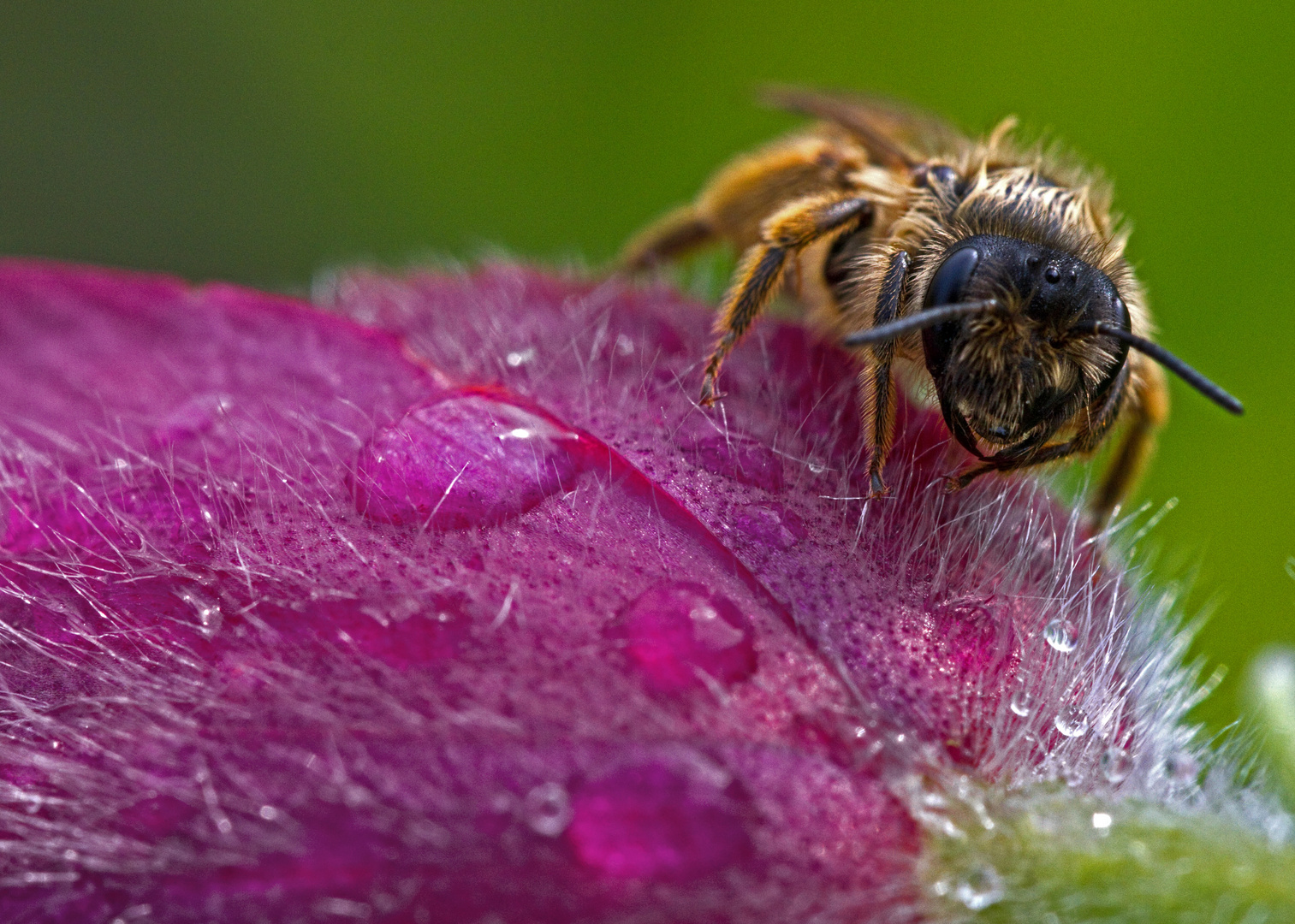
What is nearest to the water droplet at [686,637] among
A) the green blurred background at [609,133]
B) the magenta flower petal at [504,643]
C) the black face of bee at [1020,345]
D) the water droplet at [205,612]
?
the magenta flower petal at [504,643]

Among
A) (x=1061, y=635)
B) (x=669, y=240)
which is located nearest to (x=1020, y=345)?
(x=1061, y=635)

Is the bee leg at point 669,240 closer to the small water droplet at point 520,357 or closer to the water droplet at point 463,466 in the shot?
the small water droplet at point 520,357

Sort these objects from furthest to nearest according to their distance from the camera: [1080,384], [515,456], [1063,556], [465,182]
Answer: [465,182] < [1080,384] < [1063,556] < [515,456]

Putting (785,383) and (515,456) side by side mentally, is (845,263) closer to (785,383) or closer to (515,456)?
(785,383)

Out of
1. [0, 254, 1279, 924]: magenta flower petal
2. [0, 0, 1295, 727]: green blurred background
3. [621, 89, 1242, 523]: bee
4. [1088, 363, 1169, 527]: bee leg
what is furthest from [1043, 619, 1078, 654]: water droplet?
[0, 0, 1295, 727]: green blurred background

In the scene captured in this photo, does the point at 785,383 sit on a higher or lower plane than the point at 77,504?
higher

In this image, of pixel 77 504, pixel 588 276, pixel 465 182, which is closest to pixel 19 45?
pixel 465 182

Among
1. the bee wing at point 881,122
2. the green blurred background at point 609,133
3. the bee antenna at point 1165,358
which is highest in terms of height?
the bee wing at point 881,122

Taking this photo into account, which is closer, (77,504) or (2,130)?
(77,504)
